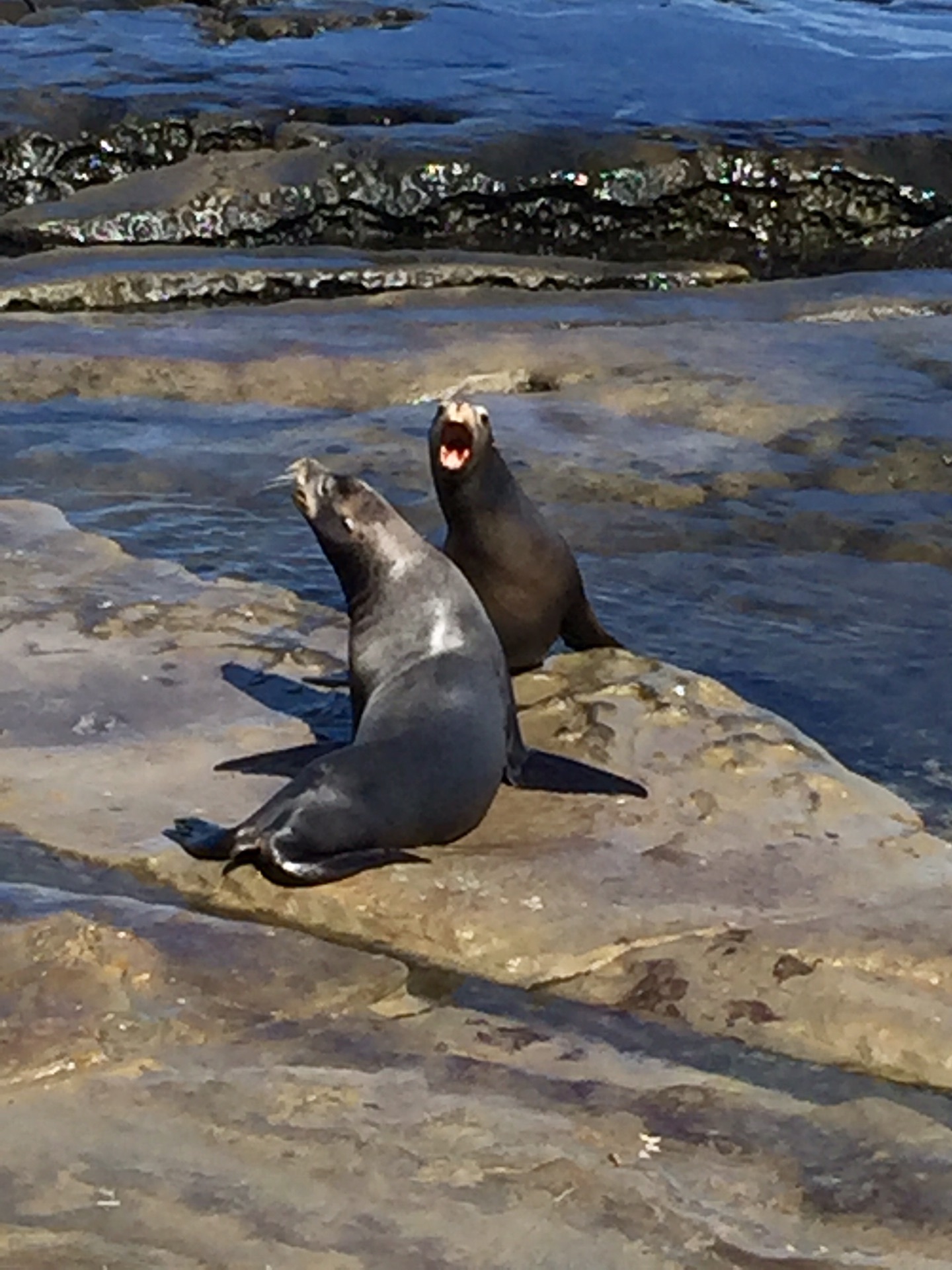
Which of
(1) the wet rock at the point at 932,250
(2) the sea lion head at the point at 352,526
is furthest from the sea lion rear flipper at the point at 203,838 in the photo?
(1) the wet rock at the point at 932,250

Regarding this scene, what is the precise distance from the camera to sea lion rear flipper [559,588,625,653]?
6305 mm

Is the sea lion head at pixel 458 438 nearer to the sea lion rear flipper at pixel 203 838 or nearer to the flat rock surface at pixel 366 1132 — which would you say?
the sea lion rear flipper at pixel 203 838

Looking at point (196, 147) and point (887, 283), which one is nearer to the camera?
point (887, 283)

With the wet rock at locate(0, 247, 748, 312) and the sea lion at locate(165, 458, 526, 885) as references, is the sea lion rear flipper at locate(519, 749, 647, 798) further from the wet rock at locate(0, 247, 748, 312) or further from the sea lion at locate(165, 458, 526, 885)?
the wet rock at locate(0, 247, 748, 312)

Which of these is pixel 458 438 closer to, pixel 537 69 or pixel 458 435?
pixel 458 435

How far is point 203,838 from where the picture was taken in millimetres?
4672

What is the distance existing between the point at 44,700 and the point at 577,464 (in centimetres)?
332

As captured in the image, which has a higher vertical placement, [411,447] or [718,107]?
[718,107]

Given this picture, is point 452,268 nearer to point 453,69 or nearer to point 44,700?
point 453,69

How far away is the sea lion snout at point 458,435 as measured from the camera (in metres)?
6.00

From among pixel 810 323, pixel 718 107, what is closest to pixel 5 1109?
pixel 810 323

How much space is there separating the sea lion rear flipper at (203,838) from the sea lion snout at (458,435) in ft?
5.31

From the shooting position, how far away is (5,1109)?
342cm

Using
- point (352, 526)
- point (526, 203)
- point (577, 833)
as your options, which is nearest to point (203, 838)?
point (577, 833)
